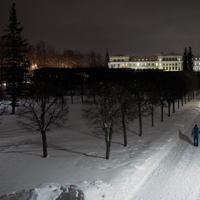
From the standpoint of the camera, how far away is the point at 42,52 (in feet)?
361

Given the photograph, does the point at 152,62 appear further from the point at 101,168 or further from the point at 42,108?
the point at 101,168

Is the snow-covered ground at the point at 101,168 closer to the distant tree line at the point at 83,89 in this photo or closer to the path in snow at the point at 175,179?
the path in snow at the point at 175,179

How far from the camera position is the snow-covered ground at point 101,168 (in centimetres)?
1185

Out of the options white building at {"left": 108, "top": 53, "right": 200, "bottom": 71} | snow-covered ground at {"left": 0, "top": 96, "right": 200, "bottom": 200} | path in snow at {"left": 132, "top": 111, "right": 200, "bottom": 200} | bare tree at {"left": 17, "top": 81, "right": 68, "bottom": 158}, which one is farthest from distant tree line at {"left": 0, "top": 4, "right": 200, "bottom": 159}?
white building at {"left": 108, "top": 53, "right": 200, "bottom": 71}

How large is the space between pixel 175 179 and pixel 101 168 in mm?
5206

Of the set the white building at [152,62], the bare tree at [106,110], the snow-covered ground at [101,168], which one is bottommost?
the snow-covered ground at [101,168]

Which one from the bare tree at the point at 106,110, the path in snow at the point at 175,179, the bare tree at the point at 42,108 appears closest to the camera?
the path in snow at the point at 175,179

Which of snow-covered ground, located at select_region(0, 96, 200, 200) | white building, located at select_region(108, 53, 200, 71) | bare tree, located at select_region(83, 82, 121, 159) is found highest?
white building, located at select_region(108, 53, 200, 71)

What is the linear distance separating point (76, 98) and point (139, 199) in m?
59.0

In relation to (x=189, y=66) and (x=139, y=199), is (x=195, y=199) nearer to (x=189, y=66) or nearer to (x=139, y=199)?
(x=139, y=199)

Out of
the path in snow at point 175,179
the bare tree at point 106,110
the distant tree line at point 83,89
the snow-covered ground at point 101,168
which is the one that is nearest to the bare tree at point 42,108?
the distant tree line at point 83,89

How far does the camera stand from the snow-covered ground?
11.9 m

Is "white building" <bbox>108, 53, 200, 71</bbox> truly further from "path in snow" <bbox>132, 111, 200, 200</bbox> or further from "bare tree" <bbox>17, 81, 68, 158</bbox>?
"path in snow" <bbox>132, 111, 200, 200</bbox>

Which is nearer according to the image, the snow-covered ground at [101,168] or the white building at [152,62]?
the snow-covered ground at [101,168]
